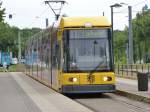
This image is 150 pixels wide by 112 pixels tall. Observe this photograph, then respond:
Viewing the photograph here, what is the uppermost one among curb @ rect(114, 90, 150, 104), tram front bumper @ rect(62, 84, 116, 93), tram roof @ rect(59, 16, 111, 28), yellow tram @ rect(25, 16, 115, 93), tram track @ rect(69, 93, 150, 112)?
tram roof @ rect(59, 16, 111, 28)

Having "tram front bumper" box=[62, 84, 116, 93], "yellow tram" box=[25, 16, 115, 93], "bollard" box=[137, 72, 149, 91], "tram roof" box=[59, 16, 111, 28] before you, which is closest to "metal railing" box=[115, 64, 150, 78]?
"bollard" box=[137, 72, 149, 91]

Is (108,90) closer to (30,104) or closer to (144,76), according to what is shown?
(144,76)

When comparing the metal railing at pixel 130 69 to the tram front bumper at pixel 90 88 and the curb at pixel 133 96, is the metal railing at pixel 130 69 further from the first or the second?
the tram front bumper at pixel 90 88

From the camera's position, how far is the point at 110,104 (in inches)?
935

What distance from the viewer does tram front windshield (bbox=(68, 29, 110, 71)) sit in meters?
26.5

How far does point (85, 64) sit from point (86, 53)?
0.48 m

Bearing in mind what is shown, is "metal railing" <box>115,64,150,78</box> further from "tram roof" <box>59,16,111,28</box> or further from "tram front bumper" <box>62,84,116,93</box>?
"tram front bumper" <box>62,84,116,93</box>

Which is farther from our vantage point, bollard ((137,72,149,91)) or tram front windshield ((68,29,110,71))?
bollard ((137,72,149,91))

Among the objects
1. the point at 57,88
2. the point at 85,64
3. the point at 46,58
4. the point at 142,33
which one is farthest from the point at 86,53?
the point at 142,33

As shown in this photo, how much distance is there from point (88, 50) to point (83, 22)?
1403 mm

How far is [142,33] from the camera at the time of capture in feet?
294

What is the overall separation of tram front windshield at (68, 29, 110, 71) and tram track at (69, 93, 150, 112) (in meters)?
1.46

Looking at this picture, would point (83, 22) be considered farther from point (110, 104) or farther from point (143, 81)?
point (110, 104)

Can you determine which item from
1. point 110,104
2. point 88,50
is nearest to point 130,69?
point 88,50
